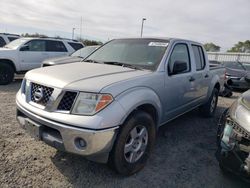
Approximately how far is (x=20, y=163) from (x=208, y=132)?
3.58 m

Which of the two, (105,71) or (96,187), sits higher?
(105,71)

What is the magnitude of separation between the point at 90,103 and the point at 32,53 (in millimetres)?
7976

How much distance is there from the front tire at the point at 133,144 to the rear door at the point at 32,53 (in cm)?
755

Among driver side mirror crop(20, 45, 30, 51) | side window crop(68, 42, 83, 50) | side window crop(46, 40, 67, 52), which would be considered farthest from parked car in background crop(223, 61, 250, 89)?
driver side mirror crop(20, 45, 30, 51)

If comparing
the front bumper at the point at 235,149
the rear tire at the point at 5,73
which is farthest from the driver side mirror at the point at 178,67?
the rear tire at the point at 5,73

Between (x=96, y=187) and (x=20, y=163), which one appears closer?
(x=96, y=187)

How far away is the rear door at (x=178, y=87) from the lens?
12.3 feet

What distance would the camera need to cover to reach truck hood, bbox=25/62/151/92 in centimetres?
270

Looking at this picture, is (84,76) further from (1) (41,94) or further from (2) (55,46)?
(2) (55,46)

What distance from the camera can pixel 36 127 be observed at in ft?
9.26

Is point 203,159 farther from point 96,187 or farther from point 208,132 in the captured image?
point 96,187

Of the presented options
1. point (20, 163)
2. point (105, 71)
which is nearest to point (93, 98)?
point (105, 71)

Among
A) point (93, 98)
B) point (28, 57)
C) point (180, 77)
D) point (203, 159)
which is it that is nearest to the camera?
point (93, 98)

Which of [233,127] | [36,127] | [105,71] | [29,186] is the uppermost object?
[105,71]
